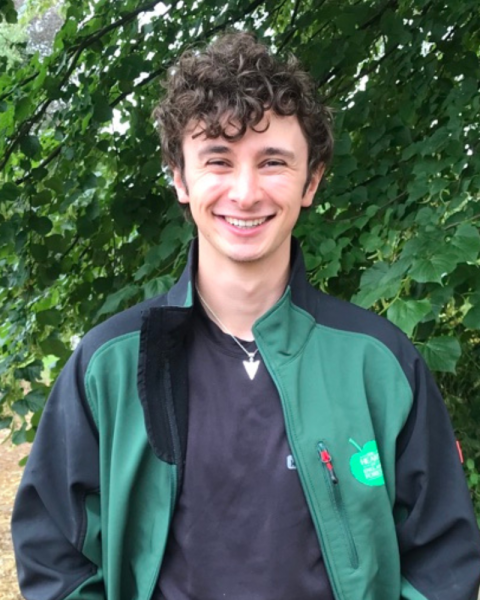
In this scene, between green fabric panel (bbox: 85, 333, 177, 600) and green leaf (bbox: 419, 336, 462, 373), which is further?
green leaf (bbox: 419, 336, 462, 373)

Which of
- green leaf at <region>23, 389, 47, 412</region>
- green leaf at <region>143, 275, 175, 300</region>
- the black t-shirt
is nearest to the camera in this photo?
the black t-shirt

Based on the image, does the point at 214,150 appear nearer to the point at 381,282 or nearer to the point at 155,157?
the point at 381,282

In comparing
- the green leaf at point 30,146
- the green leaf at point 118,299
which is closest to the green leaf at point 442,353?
the green leaf at point 118,299

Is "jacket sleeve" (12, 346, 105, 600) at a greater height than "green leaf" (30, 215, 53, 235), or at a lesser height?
lesser

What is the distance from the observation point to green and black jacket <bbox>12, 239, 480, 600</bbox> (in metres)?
1.58

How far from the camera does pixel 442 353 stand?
6.84 ft

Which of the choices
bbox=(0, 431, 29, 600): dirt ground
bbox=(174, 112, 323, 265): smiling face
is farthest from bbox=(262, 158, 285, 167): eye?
bbox=(0, 431, 29, 600): dirt ground

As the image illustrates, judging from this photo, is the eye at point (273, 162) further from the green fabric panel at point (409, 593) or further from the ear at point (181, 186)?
the green fabric panel at point (409, 593)

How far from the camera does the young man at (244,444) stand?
5.16 ft

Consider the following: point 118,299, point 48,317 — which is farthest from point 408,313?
point 48,317

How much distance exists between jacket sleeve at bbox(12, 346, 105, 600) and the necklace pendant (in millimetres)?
296

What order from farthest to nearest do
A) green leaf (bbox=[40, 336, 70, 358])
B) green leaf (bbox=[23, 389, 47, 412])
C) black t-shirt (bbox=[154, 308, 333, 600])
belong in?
green leaf (bbox=[40, 336, 70, 358]), green leaf (bbox=[23, 389, 47, 412]), black t-shirt (bbox=[154, 308, 333, 600])

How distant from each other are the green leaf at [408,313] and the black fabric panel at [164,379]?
0.54 metres

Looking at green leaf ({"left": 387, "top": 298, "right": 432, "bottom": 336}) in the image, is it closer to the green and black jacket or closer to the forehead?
the green and black jacket
